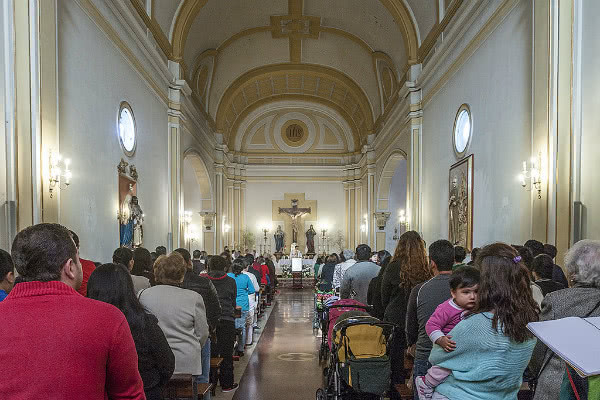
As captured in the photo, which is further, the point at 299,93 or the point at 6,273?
the point at 299,93

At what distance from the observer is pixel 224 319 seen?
6.49 metres

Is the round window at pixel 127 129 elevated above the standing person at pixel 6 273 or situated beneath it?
elevated above

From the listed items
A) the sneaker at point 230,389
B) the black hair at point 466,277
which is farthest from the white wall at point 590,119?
the sneaker at point 230,389

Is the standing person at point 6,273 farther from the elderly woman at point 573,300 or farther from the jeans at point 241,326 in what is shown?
the jeans at point 241,326

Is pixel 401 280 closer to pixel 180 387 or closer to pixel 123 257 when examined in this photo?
pixel 180 387

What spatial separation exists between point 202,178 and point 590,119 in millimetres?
16737

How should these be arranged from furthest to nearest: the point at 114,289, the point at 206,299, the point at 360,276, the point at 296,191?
the point at 296,191 → the point at 360,276 → the point at 206,299 → the point at 114,289

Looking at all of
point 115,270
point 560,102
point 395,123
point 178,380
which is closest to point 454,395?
point 115,270

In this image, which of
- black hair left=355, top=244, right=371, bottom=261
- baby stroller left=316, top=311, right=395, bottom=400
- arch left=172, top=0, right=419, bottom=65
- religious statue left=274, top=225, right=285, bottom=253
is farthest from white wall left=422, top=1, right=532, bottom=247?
religious statue left=274, top=225, right=285, bottom=253

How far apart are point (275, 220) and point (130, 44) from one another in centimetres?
1861

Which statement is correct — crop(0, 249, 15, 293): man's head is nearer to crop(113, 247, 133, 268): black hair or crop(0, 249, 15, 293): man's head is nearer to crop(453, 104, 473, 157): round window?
crop(113, 247, 133, 268): black hair

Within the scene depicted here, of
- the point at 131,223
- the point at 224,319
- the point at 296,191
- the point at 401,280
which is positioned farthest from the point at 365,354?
the point at 296,191

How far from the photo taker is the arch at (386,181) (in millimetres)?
19150

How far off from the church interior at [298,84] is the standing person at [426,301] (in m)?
0.37
